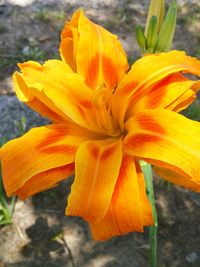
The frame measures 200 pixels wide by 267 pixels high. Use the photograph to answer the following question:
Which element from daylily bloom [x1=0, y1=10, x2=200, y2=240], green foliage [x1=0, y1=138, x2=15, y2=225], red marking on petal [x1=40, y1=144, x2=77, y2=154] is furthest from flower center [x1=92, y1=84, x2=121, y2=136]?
green foliage [x1=0, y1=138, x2=15, y2=225]

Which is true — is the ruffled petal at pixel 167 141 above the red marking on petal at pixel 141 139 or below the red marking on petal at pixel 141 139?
above

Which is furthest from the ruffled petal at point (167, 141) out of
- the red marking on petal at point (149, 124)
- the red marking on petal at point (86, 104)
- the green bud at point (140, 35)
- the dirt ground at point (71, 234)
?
the dirt ground at point (71, 234)

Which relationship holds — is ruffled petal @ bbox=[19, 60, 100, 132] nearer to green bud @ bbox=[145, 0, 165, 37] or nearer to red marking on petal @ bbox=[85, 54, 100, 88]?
red marking on petal @ bbox=[85, 54, 100, 88]

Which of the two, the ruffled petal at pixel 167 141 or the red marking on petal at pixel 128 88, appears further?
the red marking on petal at pixel 128 88

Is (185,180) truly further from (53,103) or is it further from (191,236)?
(191,236)

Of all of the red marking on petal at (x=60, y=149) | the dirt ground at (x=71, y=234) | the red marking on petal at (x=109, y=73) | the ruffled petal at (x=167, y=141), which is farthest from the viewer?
the dirt ground at (x=71, y=234)

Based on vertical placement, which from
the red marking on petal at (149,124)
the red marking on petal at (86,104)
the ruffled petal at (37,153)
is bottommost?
the ruffled petal at (37,153)

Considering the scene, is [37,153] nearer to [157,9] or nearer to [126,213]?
[126,213]

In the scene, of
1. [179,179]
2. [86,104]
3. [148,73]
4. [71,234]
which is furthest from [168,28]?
[71,234]

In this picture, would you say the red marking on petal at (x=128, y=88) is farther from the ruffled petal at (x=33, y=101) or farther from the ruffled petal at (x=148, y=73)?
the ruffled petal at (x=33, y=101)
